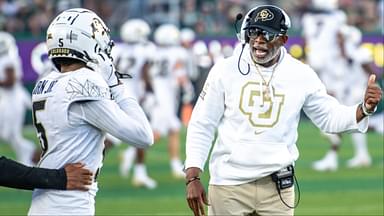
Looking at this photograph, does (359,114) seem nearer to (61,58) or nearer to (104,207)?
(61,58)

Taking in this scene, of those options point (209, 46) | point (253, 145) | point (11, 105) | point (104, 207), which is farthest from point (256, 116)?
point (209, 46)

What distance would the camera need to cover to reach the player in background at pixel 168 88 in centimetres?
1633

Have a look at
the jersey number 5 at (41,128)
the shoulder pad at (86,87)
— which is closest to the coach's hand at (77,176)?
the jersey number 5 at (41,128)

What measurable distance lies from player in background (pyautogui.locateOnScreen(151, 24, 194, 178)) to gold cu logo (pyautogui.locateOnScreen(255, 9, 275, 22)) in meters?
9.17

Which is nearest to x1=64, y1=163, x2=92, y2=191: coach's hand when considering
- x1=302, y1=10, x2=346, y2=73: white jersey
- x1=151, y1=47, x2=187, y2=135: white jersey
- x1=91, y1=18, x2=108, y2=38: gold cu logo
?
x1=91, y1=18, x2=108, y2=38: gold cu logo

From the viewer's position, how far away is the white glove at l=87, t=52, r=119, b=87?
5730 millimetres

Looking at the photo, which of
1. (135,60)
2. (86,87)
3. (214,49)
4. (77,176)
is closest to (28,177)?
(77,176)

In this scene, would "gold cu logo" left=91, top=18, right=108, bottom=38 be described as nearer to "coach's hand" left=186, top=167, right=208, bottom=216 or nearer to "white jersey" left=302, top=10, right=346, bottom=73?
"coach's hand" left=186, top=167, right=208, bottom=216

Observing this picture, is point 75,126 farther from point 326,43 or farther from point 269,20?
point 326,43

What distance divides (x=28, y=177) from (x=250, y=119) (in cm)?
165

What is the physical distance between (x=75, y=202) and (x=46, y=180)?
0.63 feet

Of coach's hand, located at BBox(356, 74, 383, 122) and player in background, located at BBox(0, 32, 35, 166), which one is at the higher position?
player in background, located at BBox(0, 32, 35, 166)

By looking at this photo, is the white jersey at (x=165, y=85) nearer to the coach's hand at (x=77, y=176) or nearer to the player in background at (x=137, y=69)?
the player in background at (x=137, y=69)

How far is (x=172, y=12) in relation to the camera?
2575 cm
